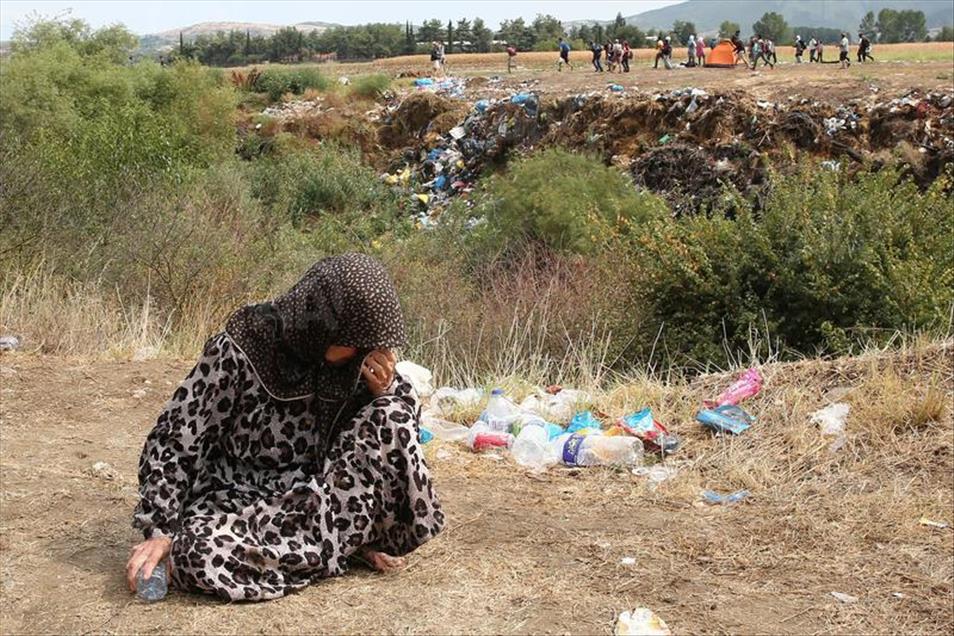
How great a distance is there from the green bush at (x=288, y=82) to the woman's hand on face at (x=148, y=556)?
1298 inches

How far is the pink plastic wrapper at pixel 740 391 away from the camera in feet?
17.1

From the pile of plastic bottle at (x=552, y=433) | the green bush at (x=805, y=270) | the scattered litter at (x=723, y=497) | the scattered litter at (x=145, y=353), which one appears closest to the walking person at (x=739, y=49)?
the green bush at (x=805, y=270)

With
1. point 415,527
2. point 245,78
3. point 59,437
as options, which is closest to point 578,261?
point 59,437

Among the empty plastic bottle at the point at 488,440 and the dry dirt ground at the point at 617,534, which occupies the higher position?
the dry dirt ground at the point at 617,534

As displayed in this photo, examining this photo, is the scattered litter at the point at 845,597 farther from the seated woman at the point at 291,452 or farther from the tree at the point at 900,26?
the tree at the point at 900,26

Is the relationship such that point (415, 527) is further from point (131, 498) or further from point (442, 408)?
point (442, 408)

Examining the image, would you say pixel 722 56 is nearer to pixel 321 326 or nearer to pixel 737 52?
pixel 737 52

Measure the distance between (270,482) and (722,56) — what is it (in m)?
30.2

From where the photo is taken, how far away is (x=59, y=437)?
15.8 ft

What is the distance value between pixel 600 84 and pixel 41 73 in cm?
1372

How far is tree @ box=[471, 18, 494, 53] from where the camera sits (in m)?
64.8

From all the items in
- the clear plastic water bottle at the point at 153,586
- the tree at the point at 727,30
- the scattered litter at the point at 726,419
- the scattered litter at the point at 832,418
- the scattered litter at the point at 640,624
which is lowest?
the scattered litter at the point at 726,419

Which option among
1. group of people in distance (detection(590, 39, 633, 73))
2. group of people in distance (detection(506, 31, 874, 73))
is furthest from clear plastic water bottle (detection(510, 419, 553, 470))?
group of people in distance (detection(590, 39, 633, 73))

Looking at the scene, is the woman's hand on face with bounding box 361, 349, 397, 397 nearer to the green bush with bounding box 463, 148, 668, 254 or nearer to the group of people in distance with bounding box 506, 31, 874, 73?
the green bush with bounding box 463, 148, 668, 254
